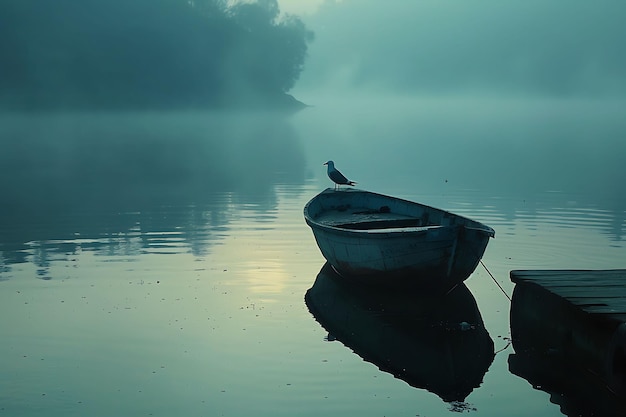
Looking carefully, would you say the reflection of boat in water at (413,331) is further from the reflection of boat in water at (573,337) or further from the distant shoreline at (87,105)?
the distant shoreline at (87,105)

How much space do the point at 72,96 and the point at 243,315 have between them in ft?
546

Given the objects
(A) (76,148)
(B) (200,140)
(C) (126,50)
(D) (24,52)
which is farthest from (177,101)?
(A) (76,148)

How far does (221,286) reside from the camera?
62.1ft

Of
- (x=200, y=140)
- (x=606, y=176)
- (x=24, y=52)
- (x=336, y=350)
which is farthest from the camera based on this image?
(x=24, y=52)

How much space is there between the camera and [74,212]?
30.9 meters

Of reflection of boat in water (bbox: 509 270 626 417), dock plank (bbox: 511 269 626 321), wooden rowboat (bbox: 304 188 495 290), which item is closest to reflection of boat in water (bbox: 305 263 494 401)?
wooden rowboat (bbox: 304 188 495 290)

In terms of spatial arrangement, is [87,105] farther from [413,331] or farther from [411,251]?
[413,331]

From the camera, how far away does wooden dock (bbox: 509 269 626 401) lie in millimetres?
11773

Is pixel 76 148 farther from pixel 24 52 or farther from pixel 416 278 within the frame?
pixel 24 52

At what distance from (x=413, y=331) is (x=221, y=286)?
5283 mm

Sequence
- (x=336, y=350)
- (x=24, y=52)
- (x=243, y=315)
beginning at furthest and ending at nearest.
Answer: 1. (x=24, y=52)
2. (x=243, y=315)
3. (x=336, y=350)

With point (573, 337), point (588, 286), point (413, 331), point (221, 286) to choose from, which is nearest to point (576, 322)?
point (573, 337)

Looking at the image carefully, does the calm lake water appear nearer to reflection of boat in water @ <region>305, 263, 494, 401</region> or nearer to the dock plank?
reflection of boat in water @ <region>305, 263, 494, 401</region>

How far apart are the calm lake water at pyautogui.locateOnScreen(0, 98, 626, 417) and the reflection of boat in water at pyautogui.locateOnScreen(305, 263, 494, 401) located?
125mm
